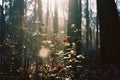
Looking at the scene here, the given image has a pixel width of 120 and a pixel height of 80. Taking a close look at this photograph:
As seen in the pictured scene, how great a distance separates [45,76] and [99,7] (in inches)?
200

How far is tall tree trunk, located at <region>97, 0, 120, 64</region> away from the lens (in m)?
10.6

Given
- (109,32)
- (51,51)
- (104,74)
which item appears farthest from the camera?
(109,32)

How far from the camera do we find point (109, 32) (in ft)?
35.6

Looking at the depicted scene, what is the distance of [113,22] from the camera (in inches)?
431

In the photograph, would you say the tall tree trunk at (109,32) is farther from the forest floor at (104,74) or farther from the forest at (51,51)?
the forest floor at (104,74)

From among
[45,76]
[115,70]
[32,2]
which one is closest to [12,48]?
[45,76]

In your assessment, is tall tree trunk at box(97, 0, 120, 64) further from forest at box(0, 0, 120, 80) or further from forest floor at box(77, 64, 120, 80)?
forest floor at box(77, 64, 120, 80)

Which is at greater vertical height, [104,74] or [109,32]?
[109,32]

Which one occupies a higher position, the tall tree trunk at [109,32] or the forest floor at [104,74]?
the tall tree trunk at [109,32]

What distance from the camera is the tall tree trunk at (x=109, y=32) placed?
10.6m

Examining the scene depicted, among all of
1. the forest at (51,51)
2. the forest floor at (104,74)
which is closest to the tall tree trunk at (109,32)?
the forest at (51,51)

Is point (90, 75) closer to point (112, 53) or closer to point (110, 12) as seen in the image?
point (112, 53)

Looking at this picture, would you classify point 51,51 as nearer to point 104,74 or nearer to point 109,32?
point 104,74

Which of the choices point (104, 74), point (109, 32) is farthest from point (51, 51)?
point (109, 32)
